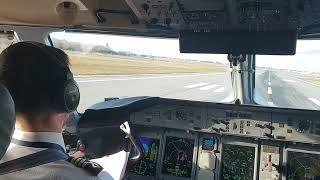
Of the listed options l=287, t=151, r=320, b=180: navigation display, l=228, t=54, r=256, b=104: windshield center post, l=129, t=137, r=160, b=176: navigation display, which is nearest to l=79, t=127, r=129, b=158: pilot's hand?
l=129, t=137, r=160, b=176: navigation display

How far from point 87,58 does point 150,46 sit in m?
1.05

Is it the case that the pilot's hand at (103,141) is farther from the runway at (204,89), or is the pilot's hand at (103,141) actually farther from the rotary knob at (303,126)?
the rotary knob at (303,126)

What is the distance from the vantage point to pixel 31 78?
53.9 inches

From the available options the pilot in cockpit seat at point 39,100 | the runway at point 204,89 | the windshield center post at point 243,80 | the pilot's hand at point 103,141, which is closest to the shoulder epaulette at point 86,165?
the pilot in cockpit seat at point 39,100

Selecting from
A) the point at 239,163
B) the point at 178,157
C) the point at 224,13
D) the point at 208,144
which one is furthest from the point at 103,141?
the point at 224,13

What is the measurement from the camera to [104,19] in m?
3.09

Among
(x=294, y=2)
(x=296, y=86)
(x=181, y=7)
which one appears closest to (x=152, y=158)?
(x=181, y=7)

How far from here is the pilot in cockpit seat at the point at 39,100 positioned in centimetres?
134

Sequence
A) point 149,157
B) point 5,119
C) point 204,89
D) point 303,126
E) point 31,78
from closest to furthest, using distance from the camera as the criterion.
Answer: point 5,119 → point 31,78 → point 303,126 → point 149,157 → point 204,89

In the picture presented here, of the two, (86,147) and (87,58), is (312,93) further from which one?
(86,147)

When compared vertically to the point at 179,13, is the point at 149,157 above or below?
below

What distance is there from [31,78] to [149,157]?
2638mm

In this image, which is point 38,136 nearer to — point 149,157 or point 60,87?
point 60,87

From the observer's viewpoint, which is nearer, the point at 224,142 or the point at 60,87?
the point at 60,87
